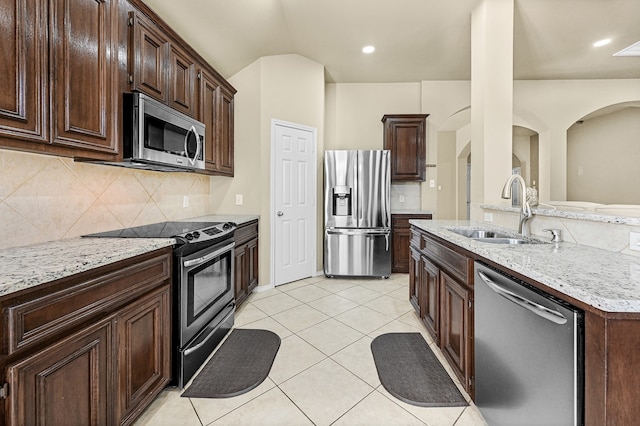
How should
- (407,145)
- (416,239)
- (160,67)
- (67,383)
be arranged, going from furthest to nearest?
1. (407,145)
2. (416,239)
3. (160,67)
4. (67,383)

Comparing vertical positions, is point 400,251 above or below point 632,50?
below

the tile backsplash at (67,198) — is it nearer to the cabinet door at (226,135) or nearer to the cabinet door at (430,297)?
the cabinet door at (226,135)

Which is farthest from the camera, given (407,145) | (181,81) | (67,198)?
(407,145)

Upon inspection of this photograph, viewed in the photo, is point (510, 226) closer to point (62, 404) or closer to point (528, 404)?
point (528, 404)

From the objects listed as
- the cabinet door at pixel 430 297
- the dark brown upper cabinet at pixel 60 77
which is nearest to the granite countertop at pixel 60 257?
the dark brown upper cabinet at pixel 60 77

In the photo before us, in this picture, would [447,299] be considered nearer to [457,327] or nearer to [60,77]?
[457,327]

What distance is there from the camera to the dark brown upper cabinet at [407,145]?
422 cm

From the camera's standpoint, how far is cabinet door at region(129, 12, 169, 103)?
1746 millimetres

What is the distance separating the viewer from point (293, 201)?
3.70 metres

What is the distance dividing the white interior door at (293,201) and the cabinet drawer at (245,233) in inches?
10.9

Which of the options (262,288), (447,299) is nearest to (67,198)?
(262,288)

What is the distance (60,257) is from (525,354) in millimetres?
1894

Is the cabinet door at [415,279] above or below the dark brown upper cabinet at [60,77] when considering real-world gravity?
below

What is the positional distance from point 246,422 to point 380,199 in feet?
9.84
